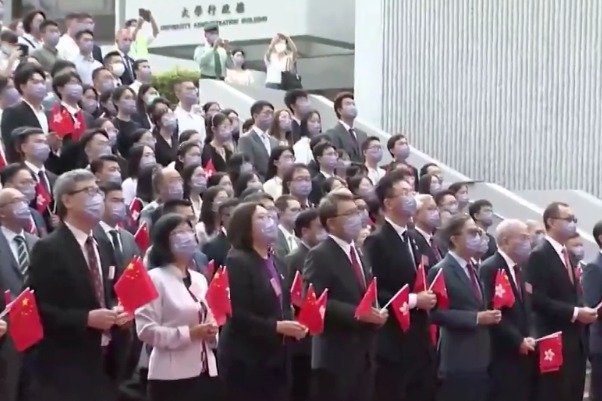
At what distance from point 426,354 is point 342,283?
1.10 metres

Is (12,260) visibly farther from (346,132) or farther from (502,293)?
(346,132)

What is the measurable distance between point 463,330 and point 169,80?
10261mm

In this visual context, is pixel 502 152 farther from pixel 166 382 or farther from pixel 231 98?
pixel 166 382

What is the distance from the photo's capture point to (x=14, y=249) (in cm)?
791

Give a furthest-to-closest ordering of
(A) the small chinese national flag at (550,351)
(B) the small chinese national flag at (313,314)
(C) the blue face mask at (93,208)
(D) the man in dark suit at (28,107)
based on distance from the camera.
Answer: (D) the man in dark suit at (28,107) < (A) the small chinese national flag at (550,351) < (B) the small chinese national flag at (313,314) < (C) the blue face mask at (93,208)

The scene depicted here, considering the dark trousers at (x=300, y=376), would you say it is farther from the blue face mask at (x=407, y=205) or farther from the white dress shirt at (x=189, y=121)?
the white dress shirt at (x=189, y=121)

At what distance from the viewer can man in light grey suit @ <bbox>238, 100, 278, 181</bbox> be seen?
1392 centimetres

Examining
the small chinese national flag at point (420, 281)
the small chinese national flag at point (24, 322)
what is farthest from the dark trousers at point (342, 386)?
the small chinese national flag at point (24, 322)

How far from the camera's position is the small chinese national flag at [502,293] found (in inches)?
388

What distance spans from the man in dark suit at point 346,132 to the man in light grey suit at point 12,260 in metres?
7.15

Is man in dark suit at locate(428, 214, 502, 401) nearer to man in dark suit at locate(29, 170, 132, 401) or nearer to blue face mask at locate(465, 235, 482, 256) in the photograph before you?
blue face mask at locate(465, 235, 482, 256)

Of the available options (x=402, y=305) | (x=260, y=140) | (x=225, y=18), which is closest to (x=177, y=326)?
(x=402, y=305)

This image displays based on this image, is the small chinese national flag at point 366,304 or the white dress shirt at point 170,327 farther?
the small chinese national flag at point 366,304

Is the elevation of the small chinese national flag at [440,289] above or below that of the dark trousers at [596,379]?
above
